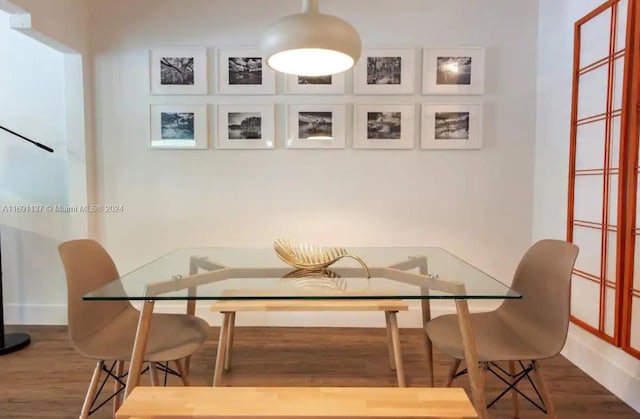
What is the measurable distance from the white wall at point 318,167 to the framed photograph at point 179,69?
0.07 m

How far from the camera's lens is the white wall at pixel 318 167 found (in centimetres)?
303

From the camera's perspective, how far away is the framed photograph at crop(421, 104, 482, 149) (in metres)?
3.03

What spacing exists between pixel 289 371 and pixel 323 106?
75.1 inches

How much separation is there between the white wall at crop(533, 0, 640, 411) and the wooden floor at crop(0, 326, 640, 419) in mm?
124

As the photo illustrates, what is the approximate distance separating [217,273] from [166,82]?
1903 millimetres

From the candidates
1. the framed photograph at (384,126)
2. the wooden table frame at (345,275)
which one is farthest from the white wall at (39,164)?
the framed photograph at (384,126)

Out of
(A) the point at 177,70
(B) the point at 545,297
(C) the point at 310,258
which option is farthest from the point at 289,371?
(A) the point at 177,70

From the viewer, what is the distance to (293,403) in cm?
132

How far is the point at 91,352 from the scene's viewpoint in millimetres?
1646

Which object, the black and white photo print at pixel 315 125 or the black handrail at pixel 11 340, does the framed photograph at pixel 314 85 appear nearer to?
the black and white photo print at pixel 315 125

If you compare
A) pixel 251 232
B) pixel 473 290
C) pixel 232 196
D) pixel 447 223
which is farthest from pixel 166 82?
pixel 473 290

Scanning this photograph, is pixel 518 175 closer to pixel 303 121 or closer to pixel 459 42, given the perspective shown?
pixel 459 42

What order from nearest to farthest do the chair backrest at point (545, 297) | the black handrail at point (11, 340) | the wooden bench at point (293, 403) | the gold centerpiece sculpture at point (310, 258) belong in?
the wooden bench at point (293, 403) < the chair backrest at point (545, 297) < the gold centerpiece sculpture at point (310, 258) < the black handrail at point (11, 340)

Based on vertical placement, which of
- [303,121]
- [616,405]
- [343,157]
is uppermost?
[303,121]
